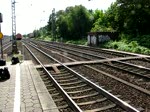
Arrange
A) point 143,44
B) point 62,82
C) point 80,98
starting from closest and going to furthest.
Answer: point 80,98 → point 62,82 → point 143,44

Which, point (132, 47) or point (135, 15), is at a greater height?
point (135, 15)

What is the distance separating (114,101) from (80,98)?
1.35 metres

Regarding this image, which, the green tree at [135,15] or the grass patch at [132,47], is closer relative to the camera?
the grass patch at [132,47]

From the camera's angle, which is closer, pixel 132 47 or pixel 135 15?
pixel 132 47

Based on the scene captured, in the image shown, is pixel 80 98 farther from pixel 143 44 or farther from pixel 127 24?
pixel 127 24

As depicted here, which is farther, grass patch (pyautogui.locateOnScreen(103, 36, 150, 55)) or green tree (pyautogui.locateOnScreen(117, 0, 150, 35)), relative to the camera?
green tree (pyautogui.locateOnScreen(117, 0, 150, 35))

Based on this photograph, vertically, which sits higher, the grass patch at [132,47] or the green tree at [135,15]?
the green tree at [135,15]

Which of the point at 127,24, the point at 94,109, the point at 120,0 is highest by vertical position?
the point at 120,0

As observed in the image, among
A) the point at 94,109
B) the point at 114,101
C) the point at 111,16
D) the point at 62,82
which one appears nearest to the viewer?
the point at 94,109

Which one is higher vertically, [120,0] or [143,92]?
[120,0]

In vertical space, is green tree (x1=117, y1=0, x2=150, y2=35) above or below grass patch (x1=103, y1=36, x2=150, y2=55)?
above

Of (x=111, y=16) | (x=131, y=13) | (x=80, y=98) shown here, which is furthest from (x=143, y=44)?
(x=80, y=98)

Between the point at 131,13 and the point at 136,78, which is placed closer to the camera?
the point at 136,78

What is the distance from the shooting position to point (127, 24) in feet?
146
